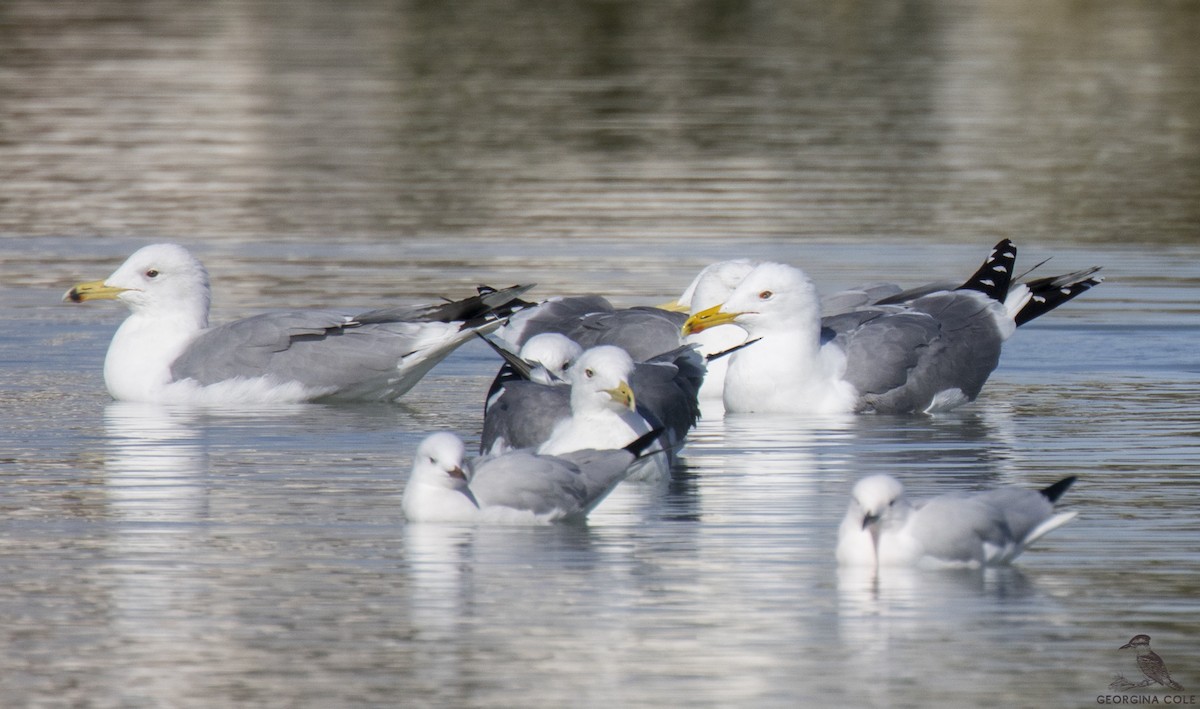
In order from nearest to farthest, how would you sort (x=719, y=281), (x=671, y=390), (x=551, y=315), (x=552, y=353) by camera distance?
1. (x=671, y=390)
2. (x=552, y=353)
3. (x=551, y=315)
4. (x=719, y=281)

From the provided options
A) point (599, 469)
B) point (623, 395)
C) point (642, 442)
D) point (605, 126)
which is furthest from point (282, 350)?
point (605, 126)

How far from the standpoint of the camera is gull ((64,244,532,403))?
13852 mm

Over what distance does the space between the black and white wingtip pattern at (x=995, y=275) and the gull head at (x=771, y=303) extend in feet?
5.21

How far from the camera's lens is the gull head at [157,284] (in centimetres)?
1430

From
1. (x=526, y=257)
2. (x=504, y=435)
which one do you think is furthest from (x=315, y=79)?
(x=504, y=435)

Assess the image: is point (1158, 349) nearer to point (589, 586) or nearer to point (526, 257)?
point (526, 257)

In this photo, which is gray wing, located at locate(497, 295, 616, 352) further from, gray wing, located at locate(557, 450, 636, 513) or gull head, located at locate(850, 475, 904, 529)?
gull head, located at locate(850, 475, 904, 529)

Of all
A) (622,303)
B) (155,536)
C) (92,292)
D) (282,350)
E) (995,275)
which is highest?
(92,292)

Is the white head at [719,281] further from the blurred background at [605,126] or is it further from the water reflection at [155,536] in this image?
the blurred background at [605,126]

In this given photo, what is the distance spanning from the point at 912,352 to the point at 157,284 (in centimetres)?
452

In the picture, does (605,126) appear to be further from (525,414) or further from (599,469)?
(599,469)

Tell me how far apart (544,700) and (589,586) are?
4.90 ft

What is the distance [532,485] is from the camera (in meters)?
9.94

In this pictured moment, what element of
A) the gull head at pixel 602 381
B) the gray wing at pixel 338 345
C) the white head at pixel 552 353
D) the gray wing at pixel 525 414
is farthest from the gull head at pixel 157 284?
the gull head at pixel 602 381
